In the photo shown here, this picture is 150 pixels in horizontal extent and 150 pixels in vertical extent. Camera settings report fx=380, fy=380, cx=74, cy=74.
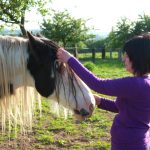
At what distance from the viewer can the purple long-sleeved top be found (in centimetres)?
263

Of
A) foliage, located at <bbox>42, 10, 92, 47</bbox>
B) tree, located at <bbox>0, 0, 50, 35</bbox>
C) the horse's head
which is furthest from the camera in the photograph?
foliage, located at <bbox>42, 10, 92, 47</bbox>

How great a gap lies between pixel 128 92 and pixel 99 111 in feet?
14.7

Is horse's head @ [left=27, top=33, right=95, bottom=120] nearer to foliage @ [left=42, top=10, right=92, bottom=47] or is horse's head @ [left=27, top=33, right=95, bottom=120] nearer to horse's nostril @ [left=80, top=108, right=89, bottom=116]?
horse's nostril @ [left=80, top=108, right=89, bottom=116]

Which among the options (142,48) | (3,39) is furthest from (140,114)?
(3,39)

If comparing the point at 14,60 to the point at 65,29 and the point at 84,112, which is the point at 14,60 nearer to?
the point at 84,112

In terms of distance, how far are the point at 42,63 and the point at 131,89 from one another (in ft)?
2.19

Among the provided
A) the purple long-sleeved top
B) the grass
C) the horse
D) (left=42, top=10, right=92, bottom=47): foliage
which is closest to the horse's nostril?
the horse

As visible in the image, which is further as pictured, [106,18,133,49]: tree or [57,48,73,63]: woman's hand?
[106,18,133,49]: tree

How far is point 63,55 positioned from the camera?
8.77 ft

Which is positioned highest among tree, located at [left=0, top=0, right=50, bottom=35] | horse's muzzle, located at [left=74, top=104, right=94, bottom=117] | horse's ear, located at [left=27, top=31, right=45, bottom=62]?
tree, located at [left=0, top=0, right=50, bottom=35]

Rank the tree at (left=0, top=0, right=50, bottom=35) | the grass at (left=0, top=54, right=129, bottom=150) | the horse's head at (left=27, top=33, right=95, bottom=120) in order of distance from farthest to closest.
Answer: the tree at (left=0, top=0, right=50, bottom=35) → the grass at (left=0, top=54, right=129, bottom=150) → the horse's head at (left=27, top=33, right=95, bottom=120)

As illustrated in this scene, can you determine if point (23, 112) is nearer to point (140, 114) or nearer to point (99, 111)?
point (140, 114)

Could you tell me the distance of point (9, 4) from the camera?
19844 mm

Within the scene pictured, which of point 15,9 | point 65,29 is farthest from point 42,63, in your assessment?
point 65,29
